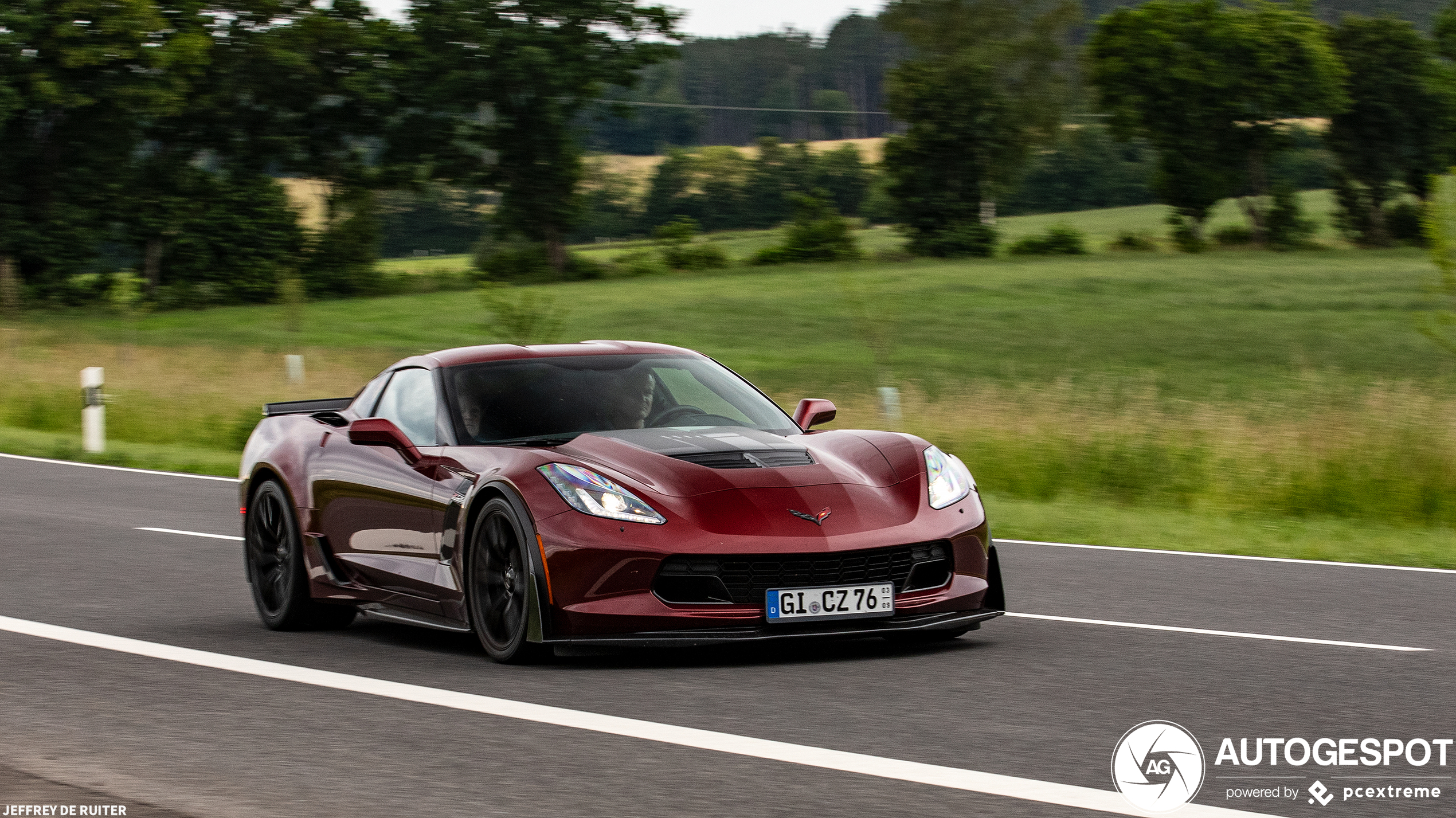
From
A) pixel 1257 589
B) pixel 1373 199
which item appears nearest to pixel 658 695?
pixel 1257 589

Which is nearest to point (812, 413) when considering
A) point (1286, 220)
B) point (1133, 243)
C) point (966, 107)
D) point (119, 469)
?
point (119, 469)

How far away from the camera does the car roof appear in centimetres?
820

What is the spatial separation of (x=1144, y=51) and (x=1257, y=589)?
80179mm

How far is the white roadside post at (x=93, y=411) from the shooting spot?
21203 millimetres

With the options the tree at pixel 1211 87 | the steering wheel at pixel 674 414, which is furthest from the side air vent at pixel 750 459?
the tree at pixel 1211 87

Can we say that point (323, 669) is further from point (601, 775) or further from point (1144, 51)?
point (1144, 51)

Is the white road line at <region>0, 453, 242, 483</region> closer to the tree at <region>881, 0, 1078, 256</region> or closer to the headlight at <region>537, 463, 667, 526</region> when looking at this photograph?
the headlight at <region>537, 463, 667, 526</region>

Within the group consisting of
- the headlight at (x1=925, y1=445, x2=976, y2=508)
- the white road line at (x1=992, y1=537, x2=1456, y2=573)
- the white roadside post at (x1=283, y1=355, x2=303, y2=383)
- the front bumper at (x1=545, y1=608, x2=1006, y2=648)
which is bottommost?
the white roadside post at (x1=283, y1=355, x2=303, y2=383)

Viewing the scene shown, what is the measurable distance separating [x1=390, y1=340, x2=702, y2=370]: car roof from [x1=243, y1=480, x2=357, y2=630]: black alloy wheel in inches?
40.6

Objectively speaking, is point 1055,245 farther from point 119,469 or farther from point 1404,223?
point 119,469

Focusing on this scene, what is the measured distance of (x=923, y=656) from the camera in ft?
23.4

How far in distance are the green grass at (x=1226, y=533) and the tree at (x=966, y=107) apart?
64437mm

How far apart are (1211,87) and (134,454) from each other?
71297mm

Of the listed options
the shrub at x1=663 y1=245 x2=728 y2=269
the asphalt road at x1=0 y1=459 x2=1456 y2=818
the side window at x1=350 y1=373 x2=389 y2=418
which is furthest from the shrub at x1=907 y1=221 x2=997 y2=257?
the side window at x1=350 y1=373 x2=389 y2=418
